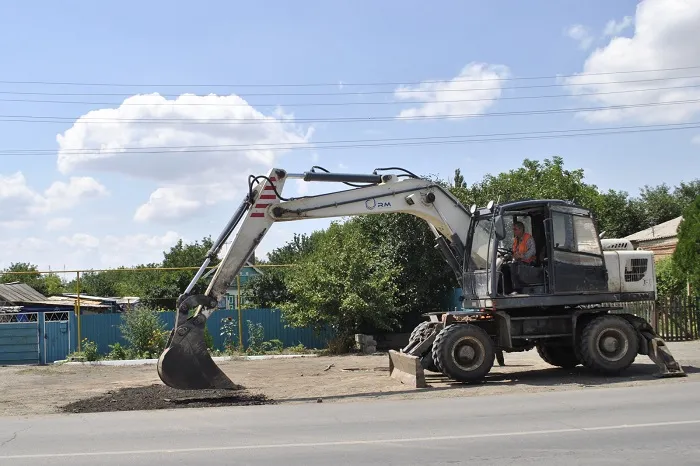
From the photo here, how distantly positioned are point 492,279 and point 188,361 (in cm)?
579

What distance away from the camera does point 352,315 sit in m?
24.4

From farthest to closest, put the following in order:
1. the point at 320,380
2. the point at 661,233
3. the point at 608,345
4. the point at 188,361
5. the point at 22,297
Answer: the point at 661,233 → the point at 22,297 → the point at 320,380 → the point at 608,345 → the point at 188,361

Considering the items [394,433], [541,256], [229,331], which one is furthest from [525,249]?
[229,331]

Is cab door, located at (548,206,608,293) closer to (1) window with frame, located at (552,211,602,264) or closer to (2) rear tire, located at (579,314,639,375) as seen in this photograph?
(1) window with frame, located at (552,211,602,264)

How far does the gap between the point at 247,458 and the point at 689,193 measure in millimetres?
69032

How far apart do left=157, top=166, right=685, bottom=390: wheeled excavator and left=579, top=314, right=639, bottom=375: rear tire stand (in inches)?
0.8

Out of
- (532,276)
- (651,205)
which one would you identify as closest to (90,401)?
(532,276)

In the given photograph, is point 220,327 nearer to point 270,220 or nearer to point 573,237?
point 270,220

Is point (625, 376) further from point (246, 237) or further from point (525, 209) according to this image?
point (246, 237)

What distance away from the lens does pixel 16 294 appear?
119 feet

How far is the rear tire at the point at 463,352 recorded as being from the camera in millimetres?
14461

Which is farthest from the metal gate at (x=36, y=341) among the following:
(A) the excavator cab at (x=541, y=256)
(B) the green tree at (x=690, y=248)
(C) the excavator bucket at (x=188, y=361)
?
(B) the green tree at (x=690, y=248)

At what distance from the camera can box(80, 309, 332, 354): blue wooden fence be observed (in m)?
24.9

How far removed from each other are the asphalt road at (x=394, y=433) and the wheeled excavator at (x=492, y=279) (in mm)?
1885
